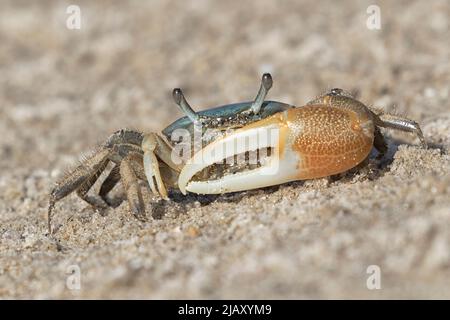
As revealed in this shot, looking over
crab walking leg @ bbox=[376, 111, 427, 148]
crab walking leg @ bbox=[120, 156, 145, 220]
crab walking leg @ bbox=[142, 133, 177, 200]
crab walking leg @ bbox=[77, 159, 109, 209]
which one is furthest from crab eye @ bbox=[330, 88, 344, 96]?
crab walking leg @ bbox=[77, 159, 109, 209]

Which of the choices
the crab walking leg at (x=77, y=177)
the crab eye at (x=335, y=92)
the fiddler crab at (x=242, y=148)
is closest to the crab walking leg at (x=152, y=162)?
the fiddler crab at (x=242, y=148)

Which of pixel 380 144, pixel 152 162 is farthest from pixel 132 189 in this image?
pixel 380 144

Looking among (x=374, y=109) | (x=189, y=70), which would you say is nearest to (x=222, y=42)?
(x=189, y=70)

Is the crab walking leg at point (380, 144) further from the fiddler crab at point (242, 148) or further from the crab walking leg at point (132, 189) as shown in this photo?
the crab walking leg at point (132, 189)

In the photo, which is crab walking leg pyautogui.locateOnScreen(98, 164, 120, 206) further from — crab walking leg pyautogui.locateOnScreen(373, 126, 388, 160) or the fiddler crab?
crab walking leg pyautogui.locateOnScreen(373, 126, 388, 160)

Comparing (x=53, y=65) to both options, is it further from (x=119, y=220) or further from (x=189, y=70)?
(x=119, y=220)

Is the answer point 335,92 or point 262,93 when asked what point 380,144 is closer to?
point 335,92
